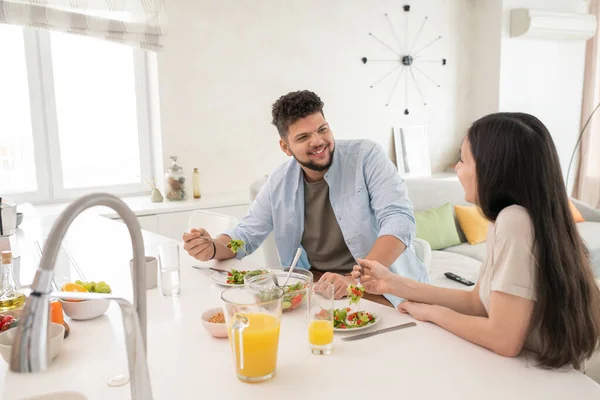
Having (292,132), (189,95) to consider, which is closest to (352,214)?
(292,132)

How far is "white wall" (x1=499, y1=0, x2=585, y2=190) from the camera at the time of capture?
15.6 ft

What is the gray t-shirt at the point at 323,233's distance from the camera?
2.18m

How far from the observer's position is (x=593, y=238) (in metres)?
3.50

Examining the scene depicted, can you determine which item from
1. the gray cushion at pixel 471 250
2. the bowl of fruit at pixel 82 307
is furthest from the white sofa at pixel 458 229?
the bowl of fruit at pixel 82 307

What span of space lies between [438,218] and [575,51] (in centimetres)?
273

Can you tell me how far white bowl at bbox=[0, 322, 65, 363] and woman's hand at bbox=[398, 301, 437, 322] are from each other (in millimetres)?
804

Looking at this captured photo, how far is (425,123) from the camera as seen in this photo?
15.9 ft

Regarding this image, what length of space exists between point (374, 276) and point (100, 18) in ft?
8.45

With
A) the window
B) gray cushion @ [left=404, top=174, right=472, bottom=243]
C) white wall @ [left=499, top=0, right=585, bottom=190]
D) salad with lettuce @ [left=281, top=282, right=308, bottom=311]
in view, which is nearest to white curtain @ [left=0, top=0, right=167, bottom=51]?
the window

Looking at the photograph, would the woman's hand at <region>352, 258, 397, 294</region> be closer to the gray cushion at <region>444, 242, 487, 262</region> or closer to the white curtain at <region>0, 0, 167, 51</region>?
the gray cushion at <region>444, 242, 487, 262</region>

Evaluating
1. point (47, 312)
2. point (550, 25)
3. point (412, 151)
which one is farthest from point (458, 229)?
point (47, 312)

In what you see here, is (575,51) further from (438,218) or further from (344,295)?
(344,295)

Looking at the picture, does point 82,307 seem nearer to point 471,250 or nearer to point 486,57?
point 471,250

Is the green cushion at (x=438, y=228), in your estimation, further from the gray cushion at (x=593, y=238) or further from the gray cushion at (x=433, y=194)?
the gray cushion at (x=593, y=238)
